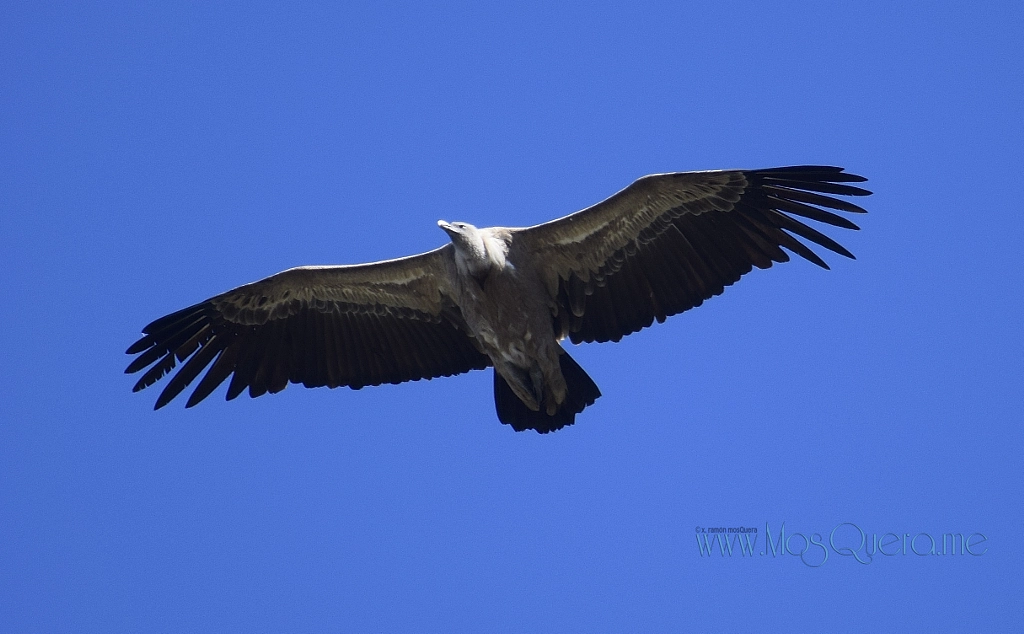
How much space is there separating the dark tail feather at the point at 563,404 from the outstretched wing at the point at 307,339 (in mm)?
602

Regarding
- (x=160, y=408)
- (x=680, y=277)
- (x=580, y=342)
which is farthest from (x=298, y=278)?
(x=680, y=277)

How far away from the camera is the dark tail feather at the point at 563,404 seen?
10.8 metres

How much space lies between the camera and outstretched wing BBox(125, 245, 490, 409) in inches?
446

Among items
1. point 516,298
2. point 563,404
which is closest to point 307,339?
point 516,298

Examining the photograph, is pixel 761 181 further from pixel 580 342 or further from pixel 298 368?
pixel 298 368

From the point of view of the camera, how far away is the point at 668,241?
10.7 meters

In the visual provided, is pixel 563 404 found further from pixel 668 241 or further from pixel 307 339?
pixel 307 339

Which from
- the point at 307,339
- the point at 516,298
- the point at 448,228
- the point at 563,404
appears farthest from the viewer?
the point at 307,339

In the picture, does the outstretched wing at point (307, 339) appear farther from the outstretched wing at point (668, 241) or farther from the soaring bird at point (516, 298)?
the outstretched wing at point (668, 241)

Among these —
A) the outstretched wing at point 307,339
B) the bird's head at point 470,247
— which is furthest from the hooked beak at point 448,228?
the outstretched wing at point 307,339

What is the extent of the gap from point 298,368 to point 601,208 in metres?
3.44

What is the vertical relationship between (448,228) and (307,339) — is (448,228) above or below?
above

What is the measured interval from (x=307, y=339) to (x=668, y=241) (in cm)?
365

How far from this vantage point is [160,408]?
1130 centimetres
